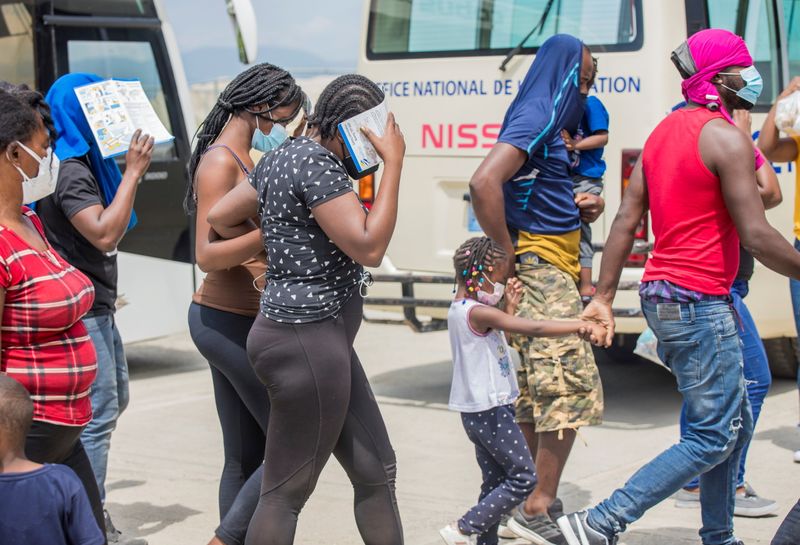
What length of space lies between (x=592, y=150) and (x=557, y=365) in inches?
57.6

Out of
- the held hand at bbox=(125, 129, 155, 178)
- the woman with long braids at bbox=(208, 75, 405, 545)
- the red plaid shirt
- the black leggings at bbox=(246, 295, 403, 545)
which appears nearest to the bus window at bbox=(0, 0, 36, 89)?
the held hand at bbox=(125, 129, 155, 178)

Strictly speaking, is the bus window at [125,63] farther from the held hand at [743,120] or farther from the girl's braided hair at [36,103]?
the girl's braided hair at [36,103]

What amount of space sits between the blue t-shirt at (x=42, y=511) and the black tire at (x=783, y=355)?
19.4 feet

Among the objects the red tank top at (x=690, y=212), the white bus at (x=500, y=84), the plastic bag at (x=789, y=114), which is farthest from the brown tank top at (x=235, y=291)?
the white bus at (x=500, y=84)

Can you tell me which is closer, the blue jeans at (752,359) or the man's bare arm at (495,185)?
the man's bare arm at (495,185)

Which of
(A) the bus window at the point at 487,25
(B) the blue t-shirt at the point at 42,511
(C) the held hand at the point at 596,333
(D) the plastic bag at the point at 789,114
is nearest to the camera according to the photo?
(B) the blue t-shirt at the point at 42,511

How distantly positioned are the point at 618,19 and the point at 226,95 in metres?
3.34

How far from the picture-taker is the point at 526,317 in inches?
184

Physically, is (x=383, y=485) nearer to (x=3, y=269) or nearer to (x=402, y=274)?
(x=3, y=269)

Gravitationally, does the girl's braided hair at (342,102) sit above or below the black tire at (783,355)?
above

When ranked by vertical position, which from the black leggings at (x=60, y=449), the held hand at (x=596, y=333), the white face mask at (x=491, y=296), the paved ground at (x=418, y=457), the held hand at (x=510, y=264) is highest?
the held hand at (x=510, y=264)

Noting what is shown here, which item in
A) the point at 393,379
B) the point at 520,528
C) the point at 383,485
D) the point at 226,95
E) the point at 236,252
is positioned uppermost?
the point at 226,95

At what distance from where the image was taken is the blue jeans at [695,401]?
4.08 m

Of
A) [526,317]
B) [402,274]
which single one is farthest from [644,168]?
[402,274]
